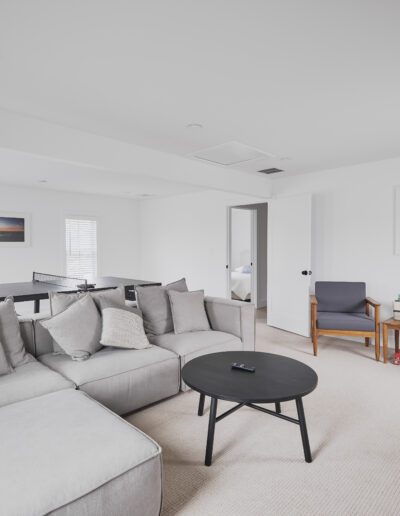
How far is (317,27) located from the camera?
70.0 inches

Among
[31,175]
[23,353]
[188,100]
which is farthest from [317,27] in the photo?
[31,175]

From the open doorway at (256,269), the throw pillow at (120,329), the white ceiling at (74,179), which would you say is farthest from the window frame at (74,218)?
the throw pillow at (120,329)

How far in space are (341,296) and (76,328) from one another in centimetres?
322

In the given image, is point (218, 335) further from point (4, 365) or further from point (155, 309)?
point (4, 365)

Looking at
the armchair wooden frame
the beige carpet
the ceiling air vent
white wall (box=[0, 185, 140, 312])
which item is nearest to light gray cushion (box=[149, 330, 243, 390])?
the beige carpet

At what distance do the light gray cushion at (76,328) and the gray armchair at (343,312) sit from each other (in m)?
2.48

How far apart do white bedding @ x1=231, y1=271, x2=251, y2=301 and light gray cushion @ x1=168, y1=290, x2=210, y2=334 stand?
383cm

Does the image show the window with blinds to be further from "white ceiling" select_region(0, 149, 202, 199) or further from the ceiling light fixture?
the ceiling light fixture

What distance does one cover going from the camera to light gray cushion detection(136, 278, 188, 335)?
3.40 meters

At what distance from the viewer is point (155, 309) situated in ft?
11.3

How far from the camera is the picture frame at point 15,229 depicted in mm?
6203

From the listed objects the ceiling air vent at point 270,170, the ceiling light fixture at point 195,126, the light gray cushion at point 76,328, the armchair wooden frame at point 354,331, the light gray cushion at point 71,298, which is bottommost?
the armchair wooden frame at point 354,331

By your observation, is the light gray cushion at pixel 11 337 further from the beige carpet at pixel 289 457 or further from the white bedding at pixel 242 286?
the white bedding at pixel 242 286

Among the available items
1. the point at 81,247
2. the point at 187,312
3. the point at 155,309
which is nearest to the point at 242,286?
the point at 81,247
